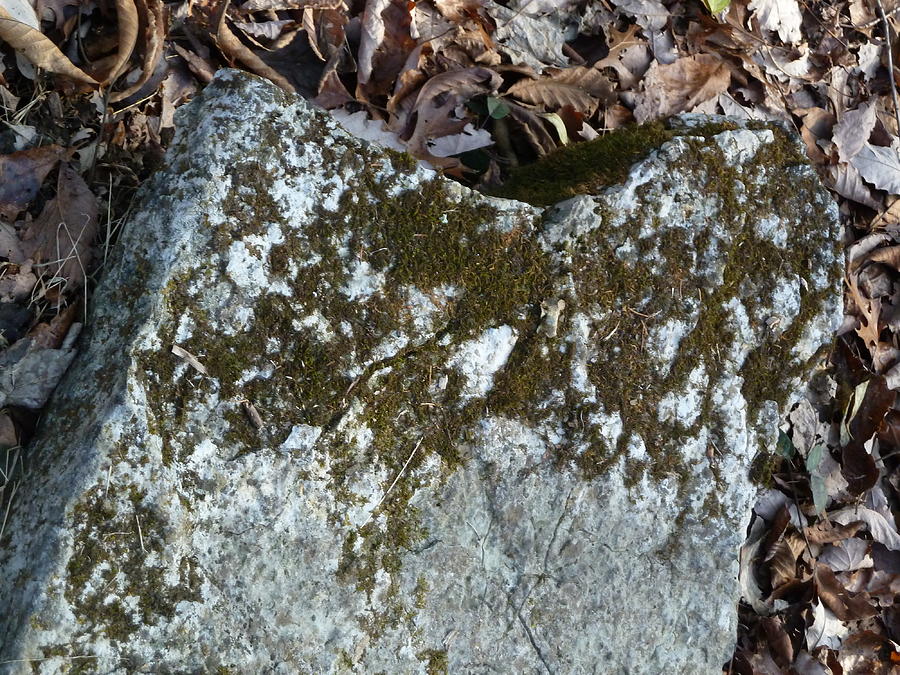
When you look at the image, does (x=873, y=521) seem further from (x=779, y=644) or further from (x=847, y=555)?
(x=779, y=644)

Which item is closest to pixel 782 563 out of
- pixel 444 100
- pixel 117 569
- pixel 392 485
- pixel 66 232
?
pixel 392 485

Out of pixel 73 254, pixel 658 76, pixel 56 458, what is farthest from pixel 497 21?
pixel 56 458

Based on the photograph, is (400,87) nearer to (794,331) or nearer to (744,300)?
(744,300)

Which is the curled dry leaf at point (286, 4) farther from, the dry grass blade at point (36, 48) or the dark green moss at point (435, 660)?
the dark green moss at point (435, 660)

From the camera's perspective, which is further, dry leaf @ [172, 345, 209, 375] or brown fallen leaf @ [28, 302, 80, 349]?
brown fallen leaf @ [28, 302, 80, 349]

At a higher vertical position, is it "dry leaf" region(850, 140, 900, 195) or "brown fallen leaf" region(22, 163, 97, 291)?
"brown fallen leaf" region(22, 163, 97, 291)

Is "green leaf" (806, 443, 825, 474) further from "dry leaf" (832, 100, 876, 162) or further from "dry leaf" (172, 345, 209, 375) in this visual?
"dry leaf" (172, 345, 209, 375)

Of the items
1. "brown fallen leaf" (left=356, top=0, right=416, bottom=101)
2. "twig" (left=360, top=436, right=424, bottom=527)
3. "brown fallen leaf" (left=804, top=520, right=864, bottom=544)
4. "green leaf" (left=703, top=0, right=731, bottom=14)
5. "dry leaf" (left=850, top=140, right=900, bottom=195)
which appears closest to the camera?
"twig" (left=360, top=436, right=424, bottom=527)

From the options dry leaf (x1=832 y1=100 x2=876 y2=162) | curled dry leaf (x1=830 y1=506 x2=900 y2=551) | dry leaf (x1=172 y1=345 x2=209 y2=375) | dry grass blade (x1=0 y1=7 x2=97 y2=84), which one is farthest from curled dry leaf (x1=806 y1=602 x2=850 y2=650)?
dry grass blade (x1=0 y1=7 x2=97 y2=84)
